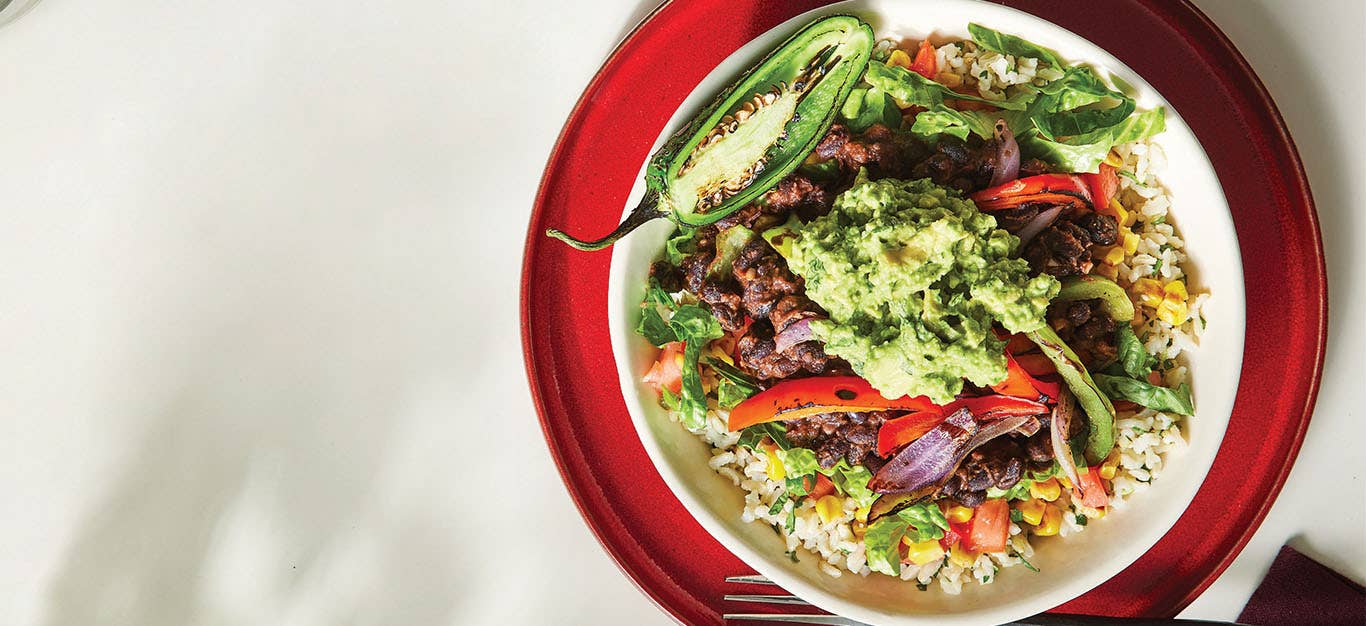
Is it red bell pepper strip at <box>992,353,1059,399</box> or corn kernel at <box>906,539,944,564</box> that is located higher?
red bell pepper strip at <box>992,353,1059,399</box>

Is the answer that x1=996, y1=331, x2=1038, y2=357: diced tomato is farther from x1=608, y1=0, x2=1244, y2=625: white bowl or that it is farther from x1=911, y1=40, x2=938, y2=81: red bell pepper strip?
x1=911, y1=40, x2=938, y2=81: red bell pepper strip

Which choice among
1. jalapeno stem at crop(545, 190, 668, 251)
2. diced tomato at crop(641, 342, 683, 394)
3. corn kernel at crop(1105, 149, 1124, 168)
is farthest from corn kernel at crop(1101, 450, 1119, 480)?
jalapeno stem at crop(545, 190, 668, 251)

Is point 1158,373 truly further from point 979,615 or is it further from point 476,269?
point 476,269

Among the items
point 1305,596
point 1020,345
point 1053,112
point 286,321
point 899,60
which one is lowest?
point 1305,596

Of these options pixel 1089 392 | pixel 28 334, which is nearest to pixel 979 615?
pixel 1089 392

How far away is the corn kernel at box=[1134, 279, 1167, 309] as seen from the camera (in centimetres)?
251

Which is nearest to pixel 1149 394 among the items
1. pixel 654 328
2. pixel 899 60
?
pixel 899 60

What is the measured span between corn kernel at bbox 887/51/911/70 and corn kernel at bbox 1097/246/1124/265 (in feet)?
2.48

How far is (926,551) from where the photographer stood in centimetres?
262

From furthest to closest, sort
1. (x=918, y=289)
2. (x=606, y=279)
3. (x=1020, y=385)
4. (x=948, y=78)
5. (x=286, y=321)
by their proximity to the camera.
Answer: (x=286, y=321) → (x=606, y=279) → (x=948, y=78) → (x=1020, y=385) → (x=918, y=289)

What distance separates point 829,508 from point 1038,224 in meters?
0.99

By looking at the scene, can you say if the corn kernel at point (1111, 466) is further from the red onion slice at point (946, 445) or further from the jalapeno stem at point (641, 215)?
the jalapeno stem at point (641, 215)

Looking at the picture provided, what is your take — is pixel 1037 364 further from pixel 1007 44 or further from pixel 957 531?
pixel 1007 44

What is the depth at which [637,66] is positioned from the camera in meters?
2.78
